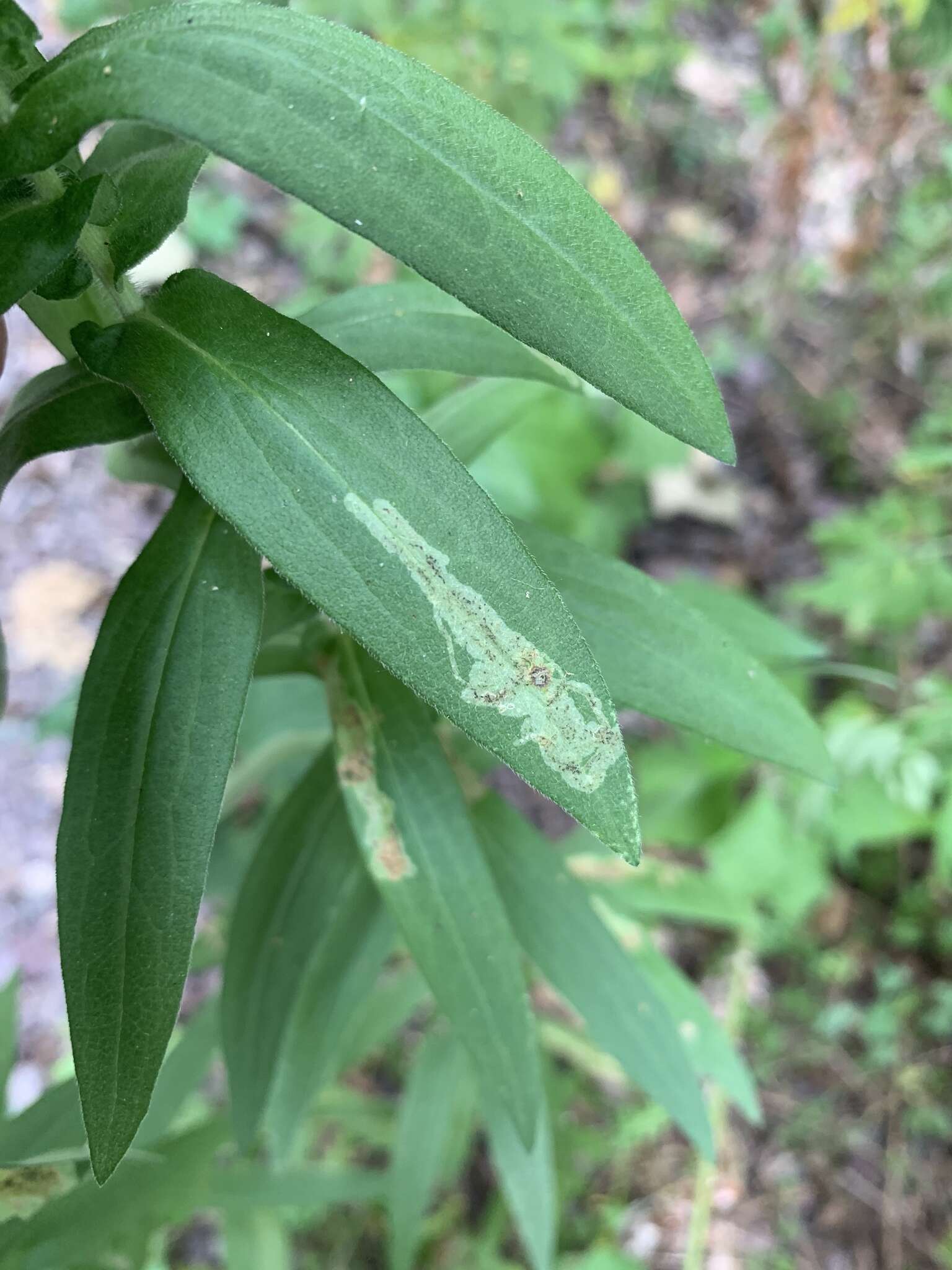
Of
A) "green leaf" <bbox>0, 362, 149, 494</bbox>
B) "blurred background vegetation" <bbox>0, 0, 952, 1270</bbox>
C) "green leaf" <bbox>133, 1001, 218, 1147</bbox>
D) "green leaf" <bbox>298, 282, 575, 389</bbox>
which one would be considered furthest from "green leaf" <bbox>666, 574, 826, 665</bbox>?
"green leaf" <bbox>133, 1001, 218, 1147</bbox>

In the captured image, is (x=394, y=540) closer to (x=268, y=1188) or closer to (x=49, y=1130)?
(x=49, y=1130)

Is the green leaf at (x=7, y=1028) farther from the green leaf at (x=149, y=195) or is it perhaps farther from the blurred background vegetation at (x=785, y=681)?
the green leaf at (x=149, y=195)

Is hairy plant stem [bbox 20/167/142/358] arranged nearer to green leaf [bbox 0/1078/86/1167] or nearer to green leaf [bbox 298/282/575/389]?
green leaf [bbox 298/282/575/389]

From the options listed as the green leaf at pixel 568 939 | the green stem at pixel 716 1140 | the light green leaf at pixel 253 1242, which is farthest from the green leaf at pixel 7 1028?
the green stem at pixel 716 1140

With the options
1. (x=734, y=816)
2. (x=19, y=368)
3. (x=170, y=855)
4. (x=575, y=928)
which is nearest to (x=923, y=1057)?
(x=734, y=816)

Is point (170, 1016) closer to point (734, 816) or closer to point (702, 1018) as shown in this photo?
point (702, 1018)

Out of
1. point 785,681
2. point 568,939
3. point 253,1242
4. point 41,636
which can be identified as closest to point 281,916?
point 568,939
